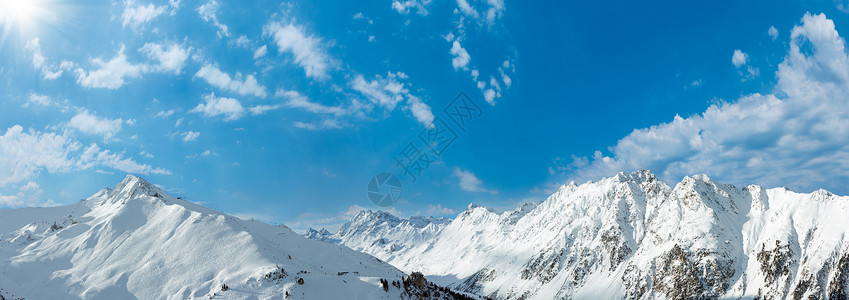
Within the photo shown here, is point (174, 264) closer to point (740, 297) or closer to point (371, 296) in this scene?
point (371, 296)

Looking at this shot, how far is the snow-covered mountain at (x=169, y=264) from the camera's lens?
57.6 meters

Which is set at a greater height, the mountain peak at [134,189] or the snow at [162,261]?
the mountain peak at [134,189]

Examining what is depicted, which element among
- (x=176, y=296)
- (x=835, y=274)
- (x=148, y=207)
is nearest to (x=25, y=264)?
(x=148, y=207)

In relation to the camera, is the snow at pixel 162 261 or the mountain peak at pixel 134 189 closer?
the snow at pixel 162 261

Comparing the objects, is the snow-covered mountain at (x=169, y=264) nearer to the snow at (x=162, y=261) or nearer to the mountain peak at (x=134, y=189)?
the snow at (x=162, y=261)

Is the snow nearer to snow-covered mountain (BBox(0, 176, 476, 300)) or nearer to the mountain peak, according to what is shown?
snow-covered mountain (BBox(0, 176, 476, 300))

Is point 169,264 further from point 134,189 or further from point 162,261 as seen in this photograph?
point 134,189

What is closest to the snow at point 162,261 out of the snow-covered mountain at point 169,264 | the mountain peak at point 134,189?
the snow-covered mountain at point 169,264

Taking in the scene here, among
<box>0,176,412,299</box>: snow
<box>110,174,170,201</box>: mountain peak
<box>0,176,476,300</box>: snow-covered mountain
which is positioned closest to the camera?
<box>0,176,476,300</box>: snow-covered mountain

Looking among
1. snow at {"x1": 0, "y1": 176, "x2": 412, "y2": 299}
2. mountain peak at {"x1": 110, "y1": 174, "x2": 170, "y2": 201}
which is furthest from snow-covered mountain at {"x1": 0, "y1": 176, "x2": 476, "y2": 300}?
mountain peak at {"x1": 110, "y1": 174, "x2": 170, "y2": 201}

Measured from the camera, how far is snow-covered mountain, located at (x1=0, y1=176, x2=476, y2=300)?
57594mm

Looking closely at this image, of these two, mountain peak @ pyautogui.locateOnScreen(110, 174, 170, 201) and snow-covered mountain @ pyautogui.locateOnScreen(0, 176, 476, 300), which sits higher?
mountain peak @ pyautogui.locateOnScreen(110, 174, 170, 201)

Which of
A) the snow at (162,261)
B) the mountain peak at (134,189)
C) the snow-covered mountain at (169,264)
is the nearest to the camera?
the snow-covered mountain at (169,264)

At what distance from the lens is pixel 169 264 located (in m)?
65.1
